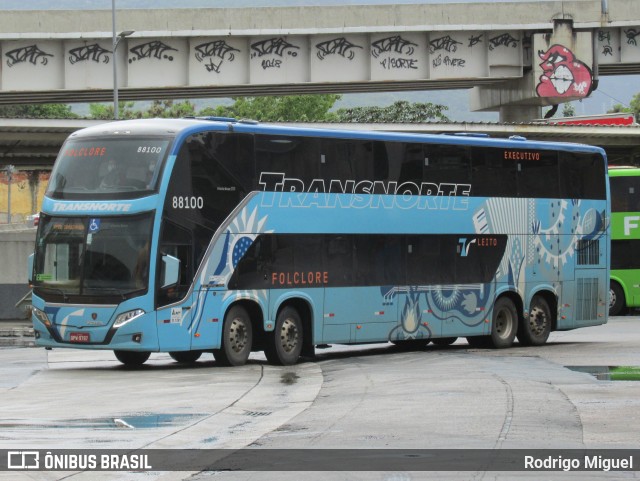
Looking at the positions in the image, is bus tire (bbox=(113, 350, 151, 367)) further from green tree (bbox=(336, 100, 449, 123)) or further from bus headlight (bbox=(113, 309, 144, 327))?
green tree (bbox=(336, 100, 449, 123))

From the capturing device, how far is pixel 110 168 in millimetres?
20828

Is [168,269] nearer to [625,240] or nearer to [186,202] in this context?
[186,202]

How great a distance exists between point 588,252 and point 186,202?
36.7ft

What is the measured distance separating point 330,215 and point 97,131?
4.35m

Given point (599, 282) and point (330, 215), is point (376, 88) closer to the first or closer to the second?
point (599, 282)

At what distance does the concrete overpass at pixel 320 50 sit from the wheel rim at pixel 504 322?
94.2ft

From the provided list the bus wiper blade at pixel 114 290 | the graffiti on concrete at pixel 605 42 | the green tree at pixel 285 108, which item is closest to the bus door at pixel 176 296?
the bus wiper blade at pixel 114 290

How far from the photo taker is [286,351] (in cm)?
2228

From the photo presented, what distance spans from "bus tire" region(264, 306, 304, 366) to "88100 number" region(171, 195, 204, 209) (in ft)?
8.40

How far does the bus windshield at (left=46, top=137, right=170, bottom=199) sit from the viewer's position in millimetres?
20516

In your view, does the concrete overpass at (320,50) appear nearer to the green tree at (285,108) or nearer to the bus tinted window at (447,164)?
the bus tinted window at (447,164)

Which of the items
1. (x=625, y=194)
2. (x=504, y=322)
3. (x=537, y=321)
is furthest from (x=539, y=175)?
(x=625, y=194)

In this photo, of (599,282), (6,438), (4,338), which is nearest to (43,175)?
(4,338)

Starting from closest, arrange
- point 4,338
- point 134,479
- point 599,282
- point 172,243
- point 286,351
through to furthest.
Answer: point 134,479 → point 172,243 → point 286,351 → point 599,282 → point 4,338
